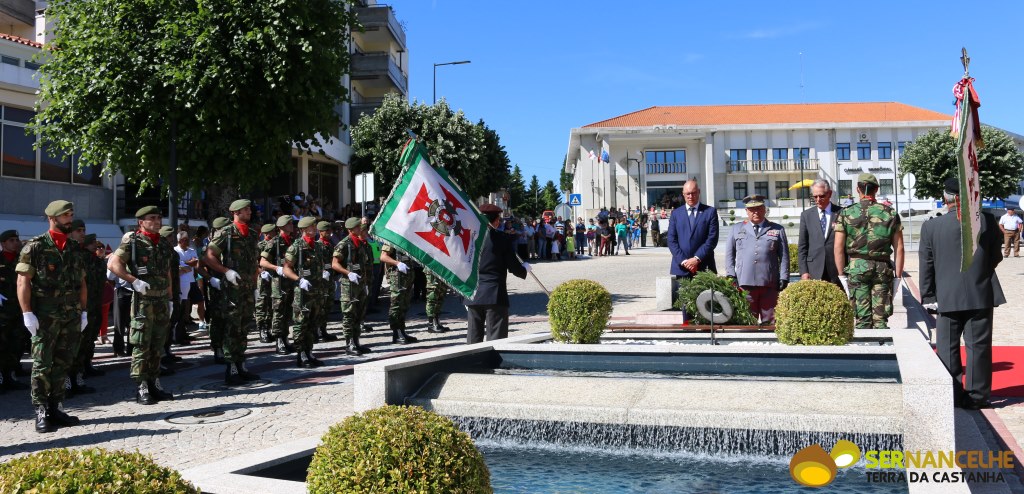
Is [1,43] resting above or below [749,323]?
above

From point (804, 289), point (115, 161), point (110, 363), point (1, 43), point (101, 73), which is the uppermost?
point (1, 43)

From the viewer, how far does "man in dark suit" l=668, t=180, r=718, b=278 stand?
977 cm

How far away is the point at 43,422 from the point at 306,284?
3.72 metres

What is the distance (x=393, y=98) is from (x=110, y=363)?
27.0 metres

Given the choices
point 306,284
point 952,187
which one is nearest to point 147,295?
point 306,284

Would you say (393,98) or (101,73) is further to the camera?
(393,98)

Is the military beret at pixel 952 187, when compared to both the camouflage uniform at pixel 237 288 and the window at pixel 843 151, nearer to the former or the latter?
the camouflage uniform at pixel 237 288

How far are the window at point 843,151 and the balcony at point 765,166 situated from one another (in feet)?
7.43

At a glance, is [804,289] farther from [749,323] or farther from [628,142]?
[628,142]

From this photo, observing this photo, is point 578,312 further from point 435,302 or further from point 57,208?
point 435,302

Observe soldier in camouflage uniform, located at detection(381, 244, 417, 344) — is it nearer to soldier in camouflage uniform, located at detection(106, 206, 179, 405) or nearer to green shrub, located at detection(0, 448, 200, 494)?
soldier in camouflage uniform, located at detection(106, 206, 179, 405)

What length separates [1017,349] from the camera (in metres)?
9.52

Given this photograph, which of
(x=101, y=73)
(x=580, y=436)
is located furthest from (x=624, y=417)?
(x=101, y=73)

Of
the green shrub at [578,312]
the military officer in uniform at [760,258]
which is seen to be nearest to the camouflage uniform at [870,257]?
the military officer in uniform at [760,258]
